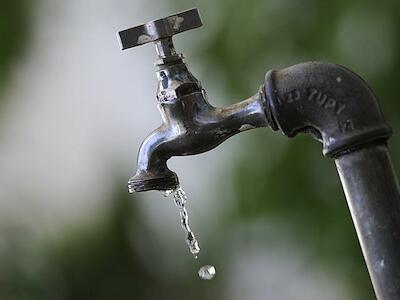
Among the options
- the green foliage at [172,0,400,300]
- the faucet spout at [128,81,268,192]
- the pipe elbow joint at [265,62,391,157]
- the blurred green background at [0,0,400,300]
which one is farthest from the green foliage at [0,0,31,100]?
the pipe elbow joint at [265,62,391,157]

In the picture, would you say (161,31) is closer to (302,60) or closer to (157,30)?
(157,30)

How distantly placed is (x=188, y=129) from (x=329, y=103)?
0.44ft

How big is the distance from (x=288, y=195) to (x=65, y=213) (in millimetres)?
408

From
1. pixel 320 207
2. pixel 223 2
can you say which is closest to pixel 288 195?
pixel 320 207

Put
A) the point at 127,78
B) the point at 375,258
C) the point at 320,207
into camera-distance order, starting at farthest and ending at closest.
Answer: the point at 127,78 < the point at 320,207 < the point at 375,258

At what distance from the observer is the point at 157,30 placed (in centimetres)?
69

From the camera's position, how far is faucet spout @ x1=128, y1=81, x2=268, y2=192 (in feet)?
2.24

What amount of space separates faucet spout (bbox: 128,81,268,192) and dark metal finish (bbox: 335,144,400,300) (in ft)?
0.31

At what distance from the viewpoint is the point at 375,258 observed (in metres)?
0.65

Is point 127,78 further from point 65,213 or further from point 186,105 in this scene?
point 186,105

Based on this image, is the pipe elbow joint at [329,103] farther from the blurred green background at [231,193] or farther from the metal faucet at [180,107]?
the blurred green background at [231,193]

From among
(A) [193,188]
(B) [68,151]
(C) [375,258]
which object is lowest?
(C) [375,258]

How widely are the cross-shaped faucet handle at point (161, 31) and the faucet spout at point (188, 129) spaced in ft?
0.18

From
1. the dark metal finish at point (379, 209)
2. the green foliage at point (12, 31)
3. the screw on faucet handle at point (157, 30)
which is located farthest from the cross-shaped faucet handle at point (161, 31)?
the green foliage at point (12, 31)
